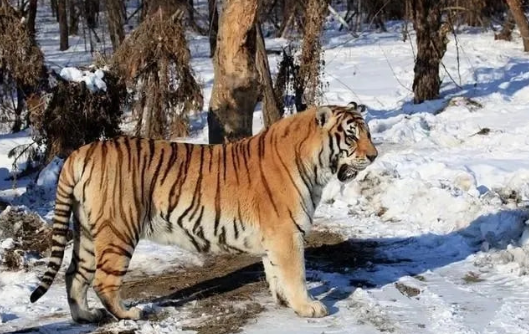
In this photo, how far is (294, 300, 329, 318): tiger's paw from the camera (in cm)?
528

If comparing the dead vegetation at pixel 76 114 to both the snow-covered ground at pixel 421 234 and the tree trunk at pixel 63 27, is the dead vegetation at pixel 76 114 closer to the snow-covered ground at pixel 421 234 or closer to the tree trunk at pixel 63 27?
the snow-covered ground at pixel 421 234

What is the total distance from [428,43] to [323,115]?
8.51m

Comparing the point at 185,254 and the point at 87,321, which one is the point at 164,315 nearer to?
the point at 87,321

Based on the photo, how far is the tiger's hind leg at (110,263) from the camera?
516 centimetres

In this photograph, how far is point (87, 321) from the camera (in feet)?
17.4

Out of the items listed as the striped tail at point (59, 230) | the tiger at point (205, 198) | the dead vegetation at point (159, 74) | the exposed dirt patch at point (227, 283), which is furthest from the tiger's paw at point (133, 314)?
the dead vegetation at point (159, 74)

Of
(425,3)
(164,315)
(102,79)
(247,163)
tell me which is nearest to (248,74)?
(102,79)

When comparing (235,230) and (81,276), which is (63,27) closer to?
(81,276)

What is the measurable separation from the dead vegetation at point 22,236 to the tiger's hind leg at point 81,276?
1.35 m

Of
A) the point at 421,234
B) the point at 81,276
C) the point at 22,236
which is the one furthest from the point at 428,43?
the point at 81,276

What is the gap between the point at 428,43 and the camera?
13.5 m

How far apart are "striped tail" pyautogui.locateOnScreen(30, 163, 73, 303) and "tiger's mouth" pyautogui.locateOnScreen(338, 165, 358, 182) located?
5.58 ft

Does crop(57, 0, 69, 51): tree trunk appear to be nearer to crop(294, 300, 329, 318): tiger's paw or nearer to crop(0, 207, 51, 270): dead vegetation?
crop(0, 207, 51, 270): dead vegetation

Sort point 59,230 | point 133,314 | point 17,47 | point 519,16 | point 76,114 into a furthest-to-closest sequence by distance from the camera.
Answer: point 519,16
point 17,47
point 76,114
point 133,314
point 59,230
